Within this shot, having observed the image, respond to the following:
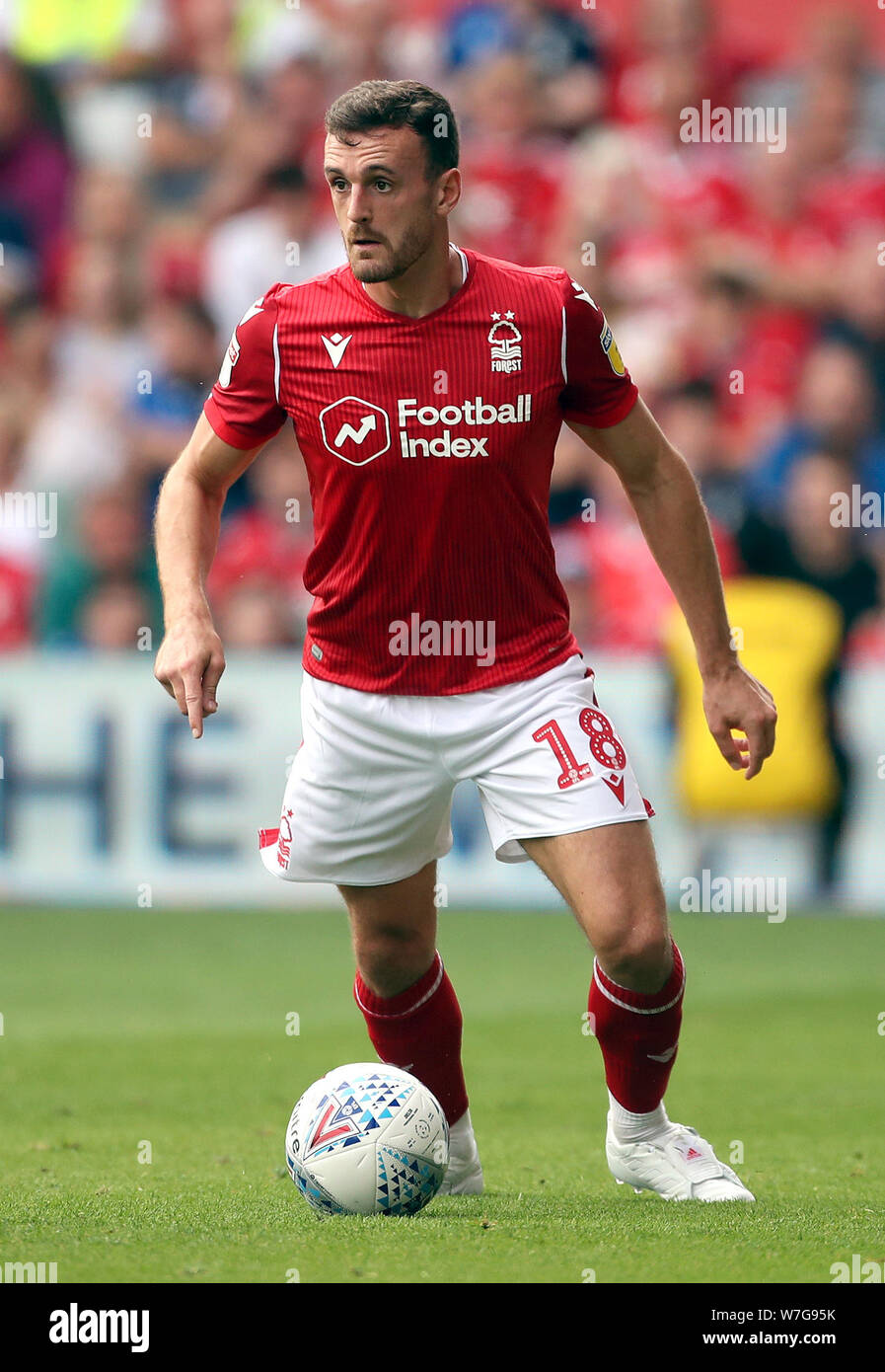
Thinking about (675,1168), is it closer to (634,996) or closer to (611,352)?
(634,996)

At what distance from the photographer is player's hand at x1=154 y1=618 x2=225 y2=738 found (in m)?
4.52

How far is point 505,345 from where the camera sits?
15.9 ft

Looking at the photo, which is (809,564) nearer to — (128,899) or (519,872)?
(519,872)

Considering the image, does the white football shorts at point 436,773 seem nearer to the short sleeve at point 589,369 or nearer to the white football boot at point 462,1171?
the short sleeve at point 589,369

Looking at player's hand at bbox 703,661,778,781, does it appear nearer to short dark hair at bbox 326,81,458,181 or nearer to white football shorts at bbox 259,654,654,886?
white football shorts at bbox 259,654,654,886

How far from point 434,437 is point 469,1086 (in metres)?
2.93

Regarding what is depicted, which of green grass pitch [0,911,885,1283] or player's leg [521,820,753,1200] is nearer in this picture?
green grass pitch [0,911,885,1283]

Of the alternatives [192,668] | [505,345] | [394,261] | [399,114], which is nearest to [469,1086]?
[192,668]

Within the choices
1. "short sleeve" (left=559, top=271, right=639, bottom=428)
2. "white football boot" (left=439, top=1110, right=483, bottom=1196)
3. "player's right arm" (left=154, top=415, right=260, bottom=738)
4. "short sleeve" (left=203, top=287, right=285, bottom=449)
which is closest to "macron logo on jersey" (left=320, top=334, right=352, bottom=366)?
"short sleeve" (left=203, top=287, right=285, bottom=449)

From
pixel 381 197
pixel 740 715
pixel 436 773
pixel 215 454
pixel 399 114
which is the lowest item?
pixel 436 773
